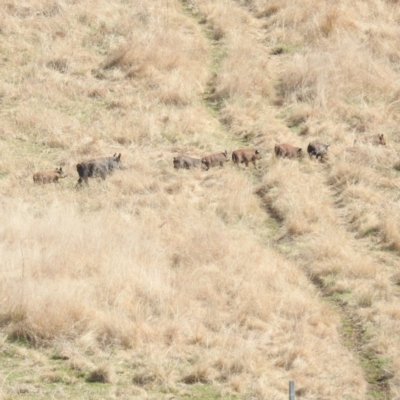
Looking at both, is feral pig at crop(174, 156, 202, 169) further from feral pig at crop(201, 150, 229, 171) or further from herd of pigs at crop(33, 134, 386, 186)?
feral pig at crop(201, 150, 229, 171)

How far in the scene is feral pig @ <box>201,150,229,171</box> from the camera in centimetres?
1709

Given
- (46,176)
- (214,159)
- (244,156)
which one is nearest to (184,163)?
(214,159)

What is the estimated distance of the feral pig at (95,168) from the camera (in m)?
16.4

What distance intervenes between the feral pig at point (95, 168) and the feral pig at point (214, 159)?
1.85 meters

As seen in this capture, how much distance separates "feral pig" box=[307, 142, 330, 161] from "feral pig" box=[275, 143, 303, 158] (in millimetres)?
249

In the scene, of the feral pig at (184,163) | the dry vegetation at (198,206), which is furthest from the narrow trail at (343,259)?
the feral pig at (184,163)

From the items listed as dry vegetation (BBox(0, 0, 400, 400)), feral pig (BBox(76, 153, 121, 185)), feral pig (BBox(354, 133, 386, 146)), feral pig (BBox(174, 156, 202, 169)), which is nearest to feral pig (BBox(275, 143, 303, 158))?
dry vegetation (BBox(0, 0, 400, 400))

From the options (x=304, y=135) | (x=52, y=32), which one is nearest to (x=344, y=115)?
(x=304, y=135)

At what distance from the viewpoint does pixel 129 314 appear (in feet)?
32.9

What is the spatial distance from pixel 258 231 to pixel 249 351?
5.37m

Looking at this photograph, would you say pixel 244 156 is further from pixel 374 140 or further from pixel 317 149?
pixel 374 140

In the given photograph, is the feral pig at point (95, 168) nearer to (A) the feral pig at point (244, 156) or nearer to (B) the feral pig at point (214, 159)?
(B) the feral pig at point (214, 159)

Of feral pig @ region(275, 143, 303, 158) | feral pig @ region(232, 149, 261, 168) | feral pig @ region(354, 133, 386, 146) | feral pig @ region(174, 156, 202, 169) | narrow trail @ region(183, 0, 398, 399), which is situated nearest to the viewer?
narrow trail @ region(183, 0, 398, 399)

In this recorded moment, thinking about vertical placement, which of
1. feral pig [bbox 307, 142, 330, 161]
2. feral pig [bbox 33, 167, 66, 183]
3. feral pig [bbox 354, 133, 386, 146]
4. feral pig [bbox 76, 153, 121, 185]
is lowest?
feral pig [bbox 33, 167, 66, 183]
